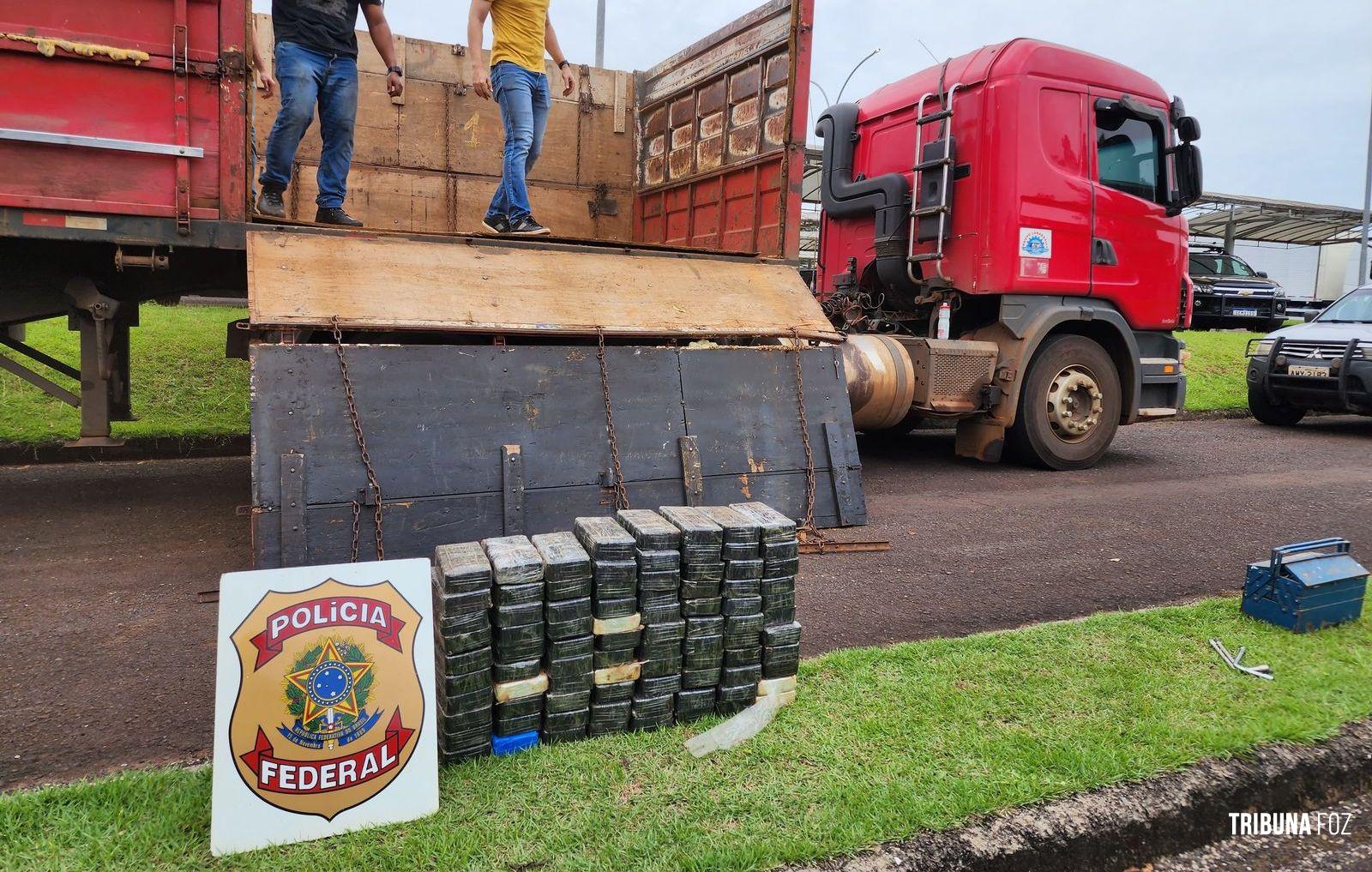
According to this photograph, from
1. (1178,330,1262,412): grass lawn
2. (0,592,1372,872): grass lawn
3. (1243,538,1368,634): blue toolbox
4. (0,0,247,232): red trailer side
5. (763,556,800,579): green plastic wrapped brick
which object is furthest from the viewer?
(1178,330,1262,412): grass lawn

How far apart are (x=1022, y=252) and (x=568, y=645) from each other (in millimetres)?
5699

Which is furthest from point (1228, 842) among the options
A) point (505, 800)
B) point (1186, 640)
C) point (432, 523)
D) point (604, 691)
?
point (432, 523)

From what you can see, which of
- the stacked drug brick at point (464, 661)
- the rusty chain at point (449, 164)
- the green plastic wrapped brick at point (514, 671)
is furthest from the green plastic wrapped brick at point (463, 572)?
the rusty chain at point (449, 164)

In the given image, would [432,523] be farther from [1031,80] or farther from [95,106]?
[1031,80]

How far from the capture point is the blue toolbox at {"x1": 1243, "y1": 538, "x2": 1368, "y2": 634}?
3.43 m

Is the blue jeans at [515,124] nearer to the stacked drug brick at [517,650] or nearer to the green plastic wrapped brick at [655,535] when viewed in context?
the green plastic wrapped brick at [655,535]

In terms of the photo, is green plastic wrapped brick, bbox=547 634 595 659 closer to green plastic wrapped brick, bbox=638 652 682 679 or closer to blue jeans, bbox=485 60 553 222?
green plastic wrapped brick, bbox=638 652 682 679

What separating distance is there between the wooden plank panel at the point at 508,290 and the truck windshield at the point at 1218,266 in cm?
1606

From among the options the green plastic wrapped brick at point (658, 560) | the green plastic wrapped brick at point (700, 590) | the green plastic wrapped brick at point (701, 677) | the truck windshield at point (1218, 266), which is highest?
the truck windshield at point (1218, 266)

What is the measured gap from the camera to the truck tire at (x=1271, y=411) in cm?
1055

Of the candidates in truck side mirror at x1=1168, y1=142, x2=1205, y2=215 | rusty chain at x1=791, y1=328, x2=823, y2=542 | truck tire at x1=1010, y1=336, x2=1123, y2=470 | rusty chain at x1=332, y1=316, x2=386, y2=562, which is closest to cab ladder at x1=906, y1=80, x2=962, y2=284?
truck tire at x1=1010, y1=336, x2=1123, y2=470

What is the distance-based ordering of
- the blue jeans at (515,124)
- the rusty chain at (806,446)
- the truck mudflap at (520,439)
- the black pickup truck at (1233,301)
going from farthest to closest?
1. the black pickup truck at (1233,301)
2. the blue jeans at (515,124)
3. the rusty chain at (806,446)
4. the truck mudflap at (520,439)

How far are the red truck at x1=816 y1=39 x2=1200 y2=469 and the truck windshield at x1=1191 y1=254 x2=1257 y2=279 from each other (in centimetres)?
1173

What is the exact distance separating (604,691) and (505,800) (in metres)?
0.46
